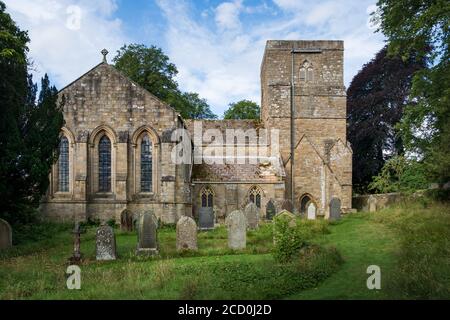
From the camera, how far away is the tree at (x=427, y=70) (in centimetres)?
1548

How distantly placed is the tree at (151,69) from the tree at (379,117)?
14793 millimetres

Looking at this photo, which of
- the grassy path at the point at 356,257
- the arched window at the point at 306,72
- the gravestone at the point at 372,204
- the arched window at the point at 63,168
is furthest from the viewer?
the arched window at the point at 306,72

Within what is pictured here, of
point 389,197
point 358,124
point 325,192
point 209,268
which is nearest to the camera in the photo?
point 209,268

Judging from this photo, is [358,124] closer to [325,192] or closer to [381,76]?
[381,76]

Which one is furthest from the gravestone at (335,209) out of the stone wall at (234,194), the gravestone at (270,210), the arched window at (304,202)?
the arched window at (304,202)

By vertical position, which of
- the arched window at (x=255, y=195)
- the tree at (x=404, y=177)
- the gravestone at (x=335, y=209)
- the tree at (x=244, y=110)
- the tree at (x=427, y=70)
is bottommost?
the gravestone at (x=335, y=209)

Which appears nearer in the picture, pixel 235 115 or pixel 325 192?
pixel 325 192

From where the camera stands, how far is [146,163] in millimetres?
24422

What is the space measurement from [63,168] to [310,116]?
17025 millimetres

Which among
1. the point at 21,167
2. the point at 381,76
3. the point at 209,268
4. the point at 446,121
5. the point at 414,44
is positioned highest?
the point at 381,76

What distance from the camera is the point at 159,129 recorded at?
24094 millimetres

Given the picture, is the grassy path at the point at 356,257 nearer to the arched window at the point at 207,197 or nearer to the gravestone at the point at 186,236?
the gravestone at the point at 186,236

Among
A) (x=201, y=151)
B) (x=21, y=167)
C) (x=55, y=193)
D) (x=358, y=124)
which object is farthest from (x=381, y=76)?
(x=21, y=167)
